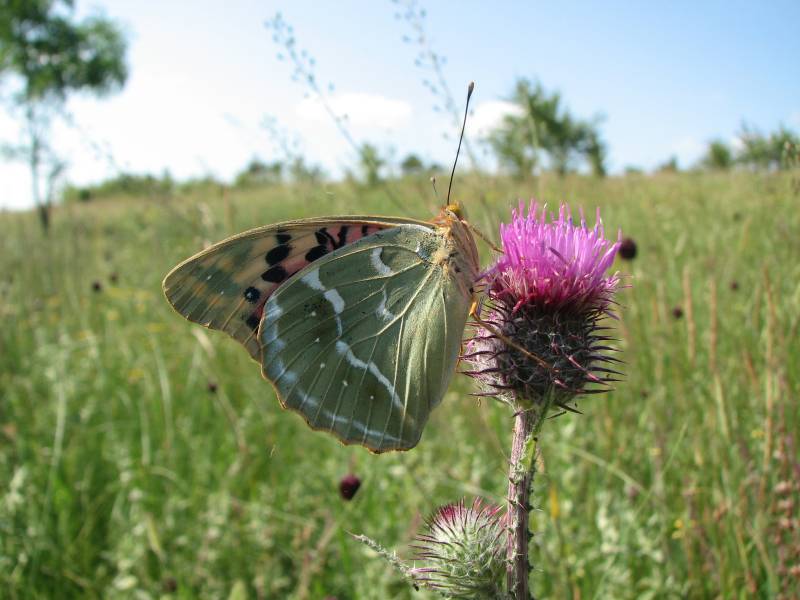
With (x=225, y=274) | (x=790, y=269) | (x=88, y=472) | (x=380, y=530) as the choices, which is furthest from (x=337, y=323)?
(x=790, y=269)

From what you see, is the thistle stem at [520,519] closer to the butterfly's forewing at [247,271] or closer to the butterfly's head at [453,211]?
the butterfly's head at [453,211]

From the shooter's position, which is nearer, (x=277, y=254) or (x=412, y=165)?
(x=277, y=254)

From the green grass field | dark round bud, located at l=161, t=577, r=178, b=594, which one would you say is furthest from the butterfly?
dark round bud, located at l=161, t=577, r=178, b=594

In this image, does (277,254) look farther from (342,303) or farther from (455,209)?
(455,209)

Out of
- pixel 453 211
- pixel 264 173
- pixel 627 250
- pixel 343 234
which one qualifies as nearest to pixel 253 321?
pixel 343 234

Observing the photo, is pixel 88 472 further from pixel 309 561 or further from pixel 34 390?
pixel 309 561

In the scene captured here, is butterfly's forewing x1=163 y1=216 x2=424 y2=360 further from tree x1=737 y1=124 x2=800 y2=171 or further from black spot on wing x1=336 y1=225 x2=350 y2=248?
tree x1=737 y1=124 x2=800 y2=171

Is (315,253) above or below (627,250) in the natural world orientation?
below
